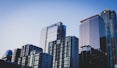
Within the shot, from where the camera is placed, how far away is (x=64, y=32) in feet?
507

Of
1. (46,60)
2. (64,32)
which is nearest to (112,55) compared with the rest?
(64,32)

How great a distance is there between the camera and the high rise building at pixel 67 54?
10575 cm

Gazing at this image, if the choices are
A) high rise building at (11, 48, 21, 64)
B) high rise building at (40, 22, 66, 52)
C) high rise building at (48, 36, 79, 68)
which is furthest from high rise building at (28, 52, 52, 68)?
high rise building at (40, 22, 66, 52)

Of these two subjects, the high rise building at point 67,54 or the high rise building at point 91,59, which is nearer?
the high rise building at point 67,54

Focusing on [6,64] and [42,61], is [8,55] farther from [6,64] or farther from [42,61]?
[6,64]

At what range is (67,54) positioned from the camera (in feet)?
355

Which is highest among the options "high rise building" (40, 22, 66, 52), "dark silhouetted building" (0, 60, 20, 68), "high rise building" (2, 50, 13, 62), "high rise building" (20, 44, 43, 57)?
"high rise building" (40, 22, 66, 52)

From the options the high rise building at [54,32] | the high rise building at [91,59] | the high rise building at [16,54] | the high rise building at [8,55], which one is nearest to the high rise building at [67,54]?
the high rise building at [91,59]

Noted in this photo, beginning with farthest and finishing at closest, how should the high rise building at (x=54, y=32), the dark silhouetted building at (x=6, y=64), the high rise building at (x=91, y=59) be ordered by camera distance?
the high rise building at (x=54, y=32), the high rise building at (x=91, y=59), the dark silhouetted building at (x=6, y=64)

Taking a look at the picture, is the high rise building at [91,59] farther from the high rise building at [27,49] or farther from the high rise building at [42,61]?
the high rise building at [27,49]

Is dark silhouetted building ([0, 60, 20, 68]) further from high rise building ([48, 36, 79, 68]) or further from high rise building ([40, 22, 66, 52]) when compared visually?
high rise building ([40, 22, 66, 52])

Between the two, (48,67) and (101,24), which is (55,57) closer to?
(48,67)

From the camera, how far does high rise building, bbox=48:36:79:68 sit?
106 metres

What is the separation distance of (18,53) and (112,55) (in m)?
87.4
